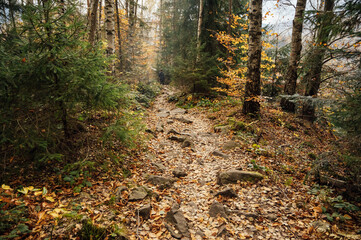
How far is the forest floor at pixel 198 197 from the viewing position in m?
3.00

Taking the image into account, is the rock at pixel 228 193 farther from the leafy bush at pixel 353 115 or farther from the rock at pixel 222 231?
the leafy bush at pixel 353 115

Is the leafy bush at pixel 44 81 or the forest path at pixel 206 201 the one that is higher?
the leafy bush at pixel 44 81

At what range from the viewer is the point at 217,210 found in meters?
3.95

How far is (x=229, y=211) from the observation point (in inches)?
156

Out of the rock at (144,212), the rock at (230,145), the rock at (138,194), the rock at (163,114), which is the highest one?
the rock at (163,114)

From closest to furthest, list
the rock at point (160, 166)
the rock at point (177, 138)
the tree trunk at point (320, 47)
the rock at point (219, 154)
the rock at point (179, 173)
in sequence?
the tree trunk at point (320, 47) < the rock at point (179, 173) < the rock at point (160, 166) < the rock at point (219, 154) < the rock at point (177, 138)

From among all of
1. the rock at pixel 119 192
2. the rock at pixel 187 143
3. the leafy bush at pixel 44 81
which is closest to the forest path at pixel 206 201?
the rock at pixel 187 143

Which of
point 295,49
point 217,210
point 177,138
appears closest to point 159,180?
point 217,210

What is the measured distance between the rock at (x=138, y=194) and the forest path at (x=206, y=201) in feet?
0.13

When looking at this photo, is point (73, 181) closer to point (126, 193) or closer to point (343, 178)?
point (126, 193)

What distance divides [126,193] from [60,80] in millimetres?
2901

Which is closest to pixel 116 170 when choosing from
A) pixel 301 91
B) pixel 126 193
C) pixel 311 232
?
pixel 126 193

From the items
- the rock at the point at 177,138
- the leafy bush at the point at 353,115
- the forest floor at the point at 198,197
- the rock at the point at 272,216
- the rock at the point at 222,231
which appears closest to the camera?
the forest floor at the point at 198,197

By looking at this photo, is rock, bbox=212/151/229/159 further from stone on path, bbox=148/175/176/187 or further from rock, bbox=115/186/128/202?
rock, bbox=115/186/128/202
